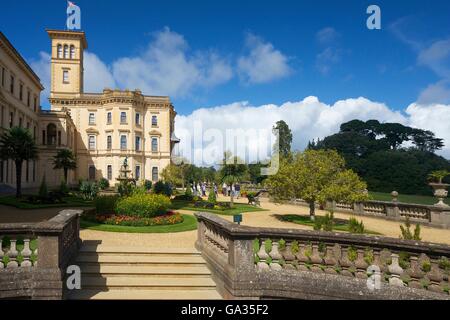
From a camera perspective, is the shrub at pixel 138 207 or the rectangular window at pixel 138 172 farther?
the rectangular window at pixel 138 172

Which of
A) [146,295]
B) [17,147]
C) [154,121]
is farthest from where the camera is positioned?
[154,121]

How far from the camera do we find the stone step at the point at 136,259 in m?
7.27

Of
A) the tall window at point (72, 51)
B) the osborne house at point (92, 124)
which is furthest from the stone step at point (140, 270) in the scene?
the tall window at point (72, 51)

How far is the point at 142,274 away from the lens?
22.8ft

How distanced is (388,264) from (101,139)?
172 feet

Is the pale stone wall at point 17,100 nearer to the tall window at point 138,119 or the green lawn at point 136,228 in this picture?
the tall window at point 138,119

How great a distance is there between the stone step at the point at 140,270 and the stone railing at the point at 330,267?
3.48 feet

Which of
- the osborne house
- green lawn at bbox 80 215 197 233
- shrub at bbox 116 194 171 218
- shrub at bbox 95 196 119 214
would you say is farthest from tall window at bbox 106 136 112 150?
green lawn at bbox 80 215 197 233

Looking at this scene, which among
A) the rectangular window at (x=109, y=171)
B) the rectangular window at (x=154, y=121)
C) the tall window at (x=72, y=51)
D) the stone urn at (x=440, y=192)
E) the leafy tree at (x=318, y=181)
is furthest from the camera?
the tall window at (x=72, y=51)

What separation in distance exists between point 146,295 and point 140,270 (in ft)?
3.20

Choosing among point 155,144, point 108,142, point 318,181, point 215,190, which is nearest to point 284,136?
point 155,144

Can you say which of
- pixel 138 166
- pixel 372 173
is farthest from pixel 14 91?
pixel 372 173

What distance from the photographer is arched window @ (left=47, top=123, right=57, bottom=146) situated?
46.1 metres

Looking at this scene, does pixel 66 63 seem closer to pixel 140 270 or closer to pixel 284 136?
pixel 284 136
